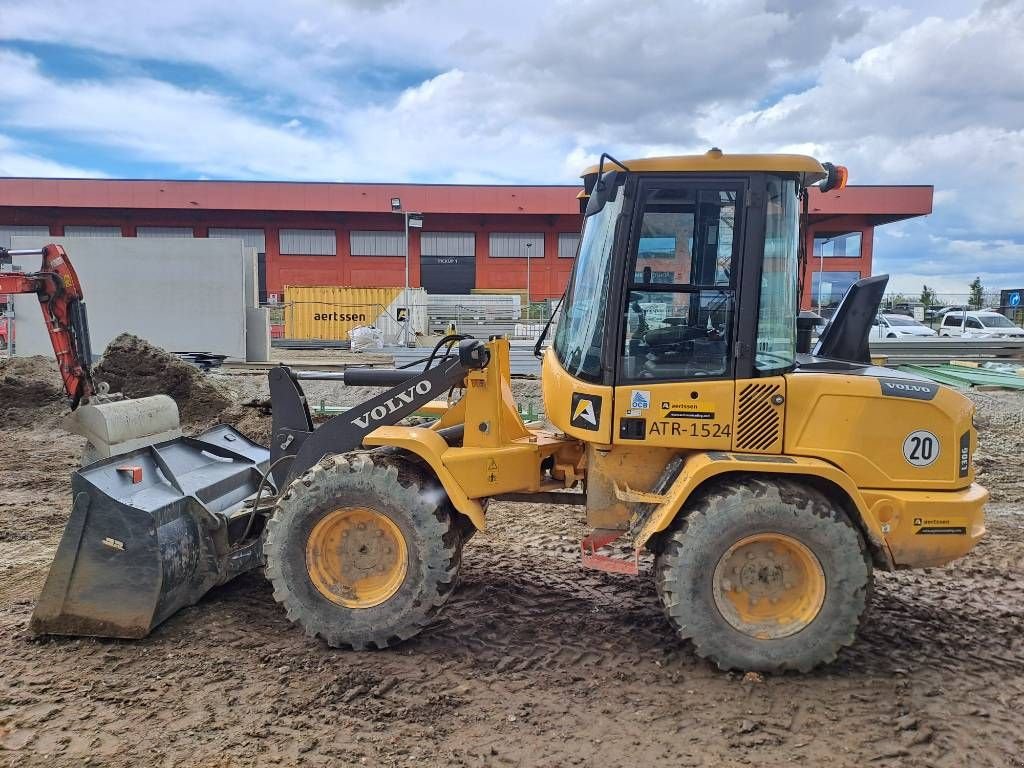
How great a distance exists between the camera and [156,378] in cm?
1150

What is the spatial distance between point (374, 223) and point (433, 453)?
39.4m

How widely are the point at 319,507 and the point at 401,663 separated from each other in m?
0.92

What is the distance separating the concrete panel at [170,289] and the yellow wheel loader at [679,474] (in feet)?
51.2

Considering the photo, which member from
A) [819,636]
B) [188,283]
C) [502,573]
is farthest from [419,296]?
[819,636]

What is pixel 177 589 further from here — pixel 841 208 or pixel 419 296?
pixel 841 208

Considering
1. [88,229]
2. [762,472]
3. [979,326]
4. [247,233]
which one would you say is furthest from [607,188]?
[88,229]

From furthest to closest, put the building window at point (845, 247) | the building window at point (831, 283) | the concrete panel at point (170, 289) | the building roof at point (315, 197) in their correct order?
1. the building window at point (845, 247)
2. the building roof at point (315, 197)
3. the building window at point (831, 283)
4. the concrete panel at point (170, 289)

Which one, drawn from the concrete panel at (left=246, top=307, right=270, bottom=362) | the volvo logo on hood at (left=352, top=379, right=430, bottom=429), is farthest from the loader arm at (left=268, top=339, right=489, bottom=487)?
the concrete panel at (left=246, top=307, right=270, bottom=362)

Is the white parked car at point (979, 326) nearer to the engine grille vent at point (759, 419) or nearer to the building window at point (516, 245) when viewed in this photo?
the building window at point (516, 245)

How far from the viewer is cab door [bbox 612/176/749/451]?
390cm

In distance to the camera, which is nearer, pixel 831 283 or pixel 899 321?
pixel 899 321

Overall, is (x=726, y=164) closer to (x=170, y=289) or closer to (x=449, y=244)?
(x=170, y=289)

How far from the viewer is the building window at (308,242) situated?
1655 inches

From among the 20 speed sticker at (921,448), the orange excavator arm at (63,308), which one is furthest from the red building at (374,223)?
the 20 speed sticker at (921,448)
